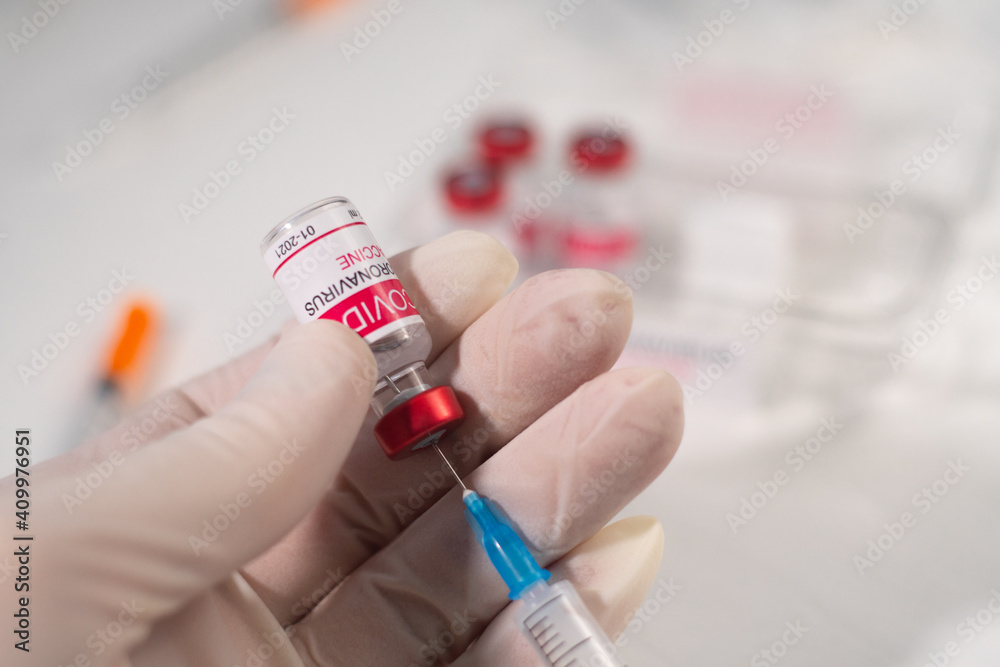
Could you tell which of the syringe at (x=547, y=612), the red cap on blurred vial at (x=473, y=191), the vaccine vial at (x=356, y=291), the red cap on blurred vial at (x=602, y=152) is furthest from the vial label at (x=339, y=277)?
the red cap on blurred vial at (x=602, y=152)

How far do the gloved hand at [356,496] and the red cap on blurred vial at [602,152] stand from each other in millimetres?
473

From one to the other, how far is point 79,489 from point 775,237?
3.92 feet

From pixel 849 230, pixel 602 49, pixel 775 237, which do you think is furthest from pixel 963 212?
pixel 602 49

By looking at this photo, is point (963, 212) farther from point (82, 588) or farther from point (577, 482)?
point (82, 588)

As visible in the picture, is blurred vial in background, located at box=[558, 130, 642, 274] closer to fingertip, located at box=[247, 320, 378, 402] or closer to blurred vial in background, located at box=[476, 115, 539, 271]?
blurred vial in background, located at box=[476, 115, 539, 271]

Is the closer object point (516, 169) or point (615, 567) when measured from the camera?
point (615, 567)

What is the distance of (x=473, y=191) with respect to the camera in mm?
1278

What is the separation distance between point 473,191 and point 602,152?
0.25m

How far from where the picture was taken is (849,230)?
1356mm

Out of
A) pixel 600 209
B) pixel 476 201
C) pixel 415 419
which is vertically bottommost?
pixel 415 419

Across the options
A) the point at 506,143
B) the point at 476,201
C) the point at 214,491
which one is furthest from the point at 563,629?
the point at 506,143

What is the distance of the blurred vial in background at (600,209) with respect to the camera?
1261 millimetres

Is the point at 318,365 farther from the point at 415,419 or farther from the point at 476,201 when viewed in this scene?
the point at 476,201

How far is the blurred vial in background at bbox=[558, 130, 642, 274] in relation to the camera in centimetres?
126
